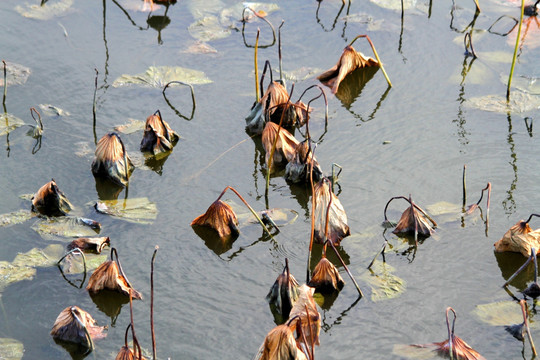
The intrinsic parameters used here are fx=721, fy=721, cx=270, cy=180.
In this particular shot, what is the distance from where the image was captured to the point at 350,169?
446 centimetres

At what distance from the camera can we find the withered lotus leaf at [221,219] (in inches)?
154

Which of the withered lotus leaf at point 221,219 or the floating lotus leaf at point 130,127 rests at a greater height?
the floating lotus leaf at point 130,127

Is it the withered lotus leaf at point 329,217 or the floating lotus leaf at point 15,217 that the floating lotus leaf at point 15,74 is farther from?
the withered lotus leaf at point 329,217

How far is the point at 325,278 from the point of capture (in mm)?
3496

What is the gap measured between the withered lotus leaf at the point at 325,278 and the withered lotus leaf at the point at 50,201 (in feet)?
4.88

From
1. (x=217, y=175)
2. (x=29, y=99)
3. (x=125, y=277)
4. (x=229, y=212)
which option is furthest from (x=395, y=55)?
(x=125, y=277)

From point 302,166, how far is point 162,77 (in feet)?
5.23

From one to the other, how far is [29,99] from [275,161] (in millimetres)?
1909

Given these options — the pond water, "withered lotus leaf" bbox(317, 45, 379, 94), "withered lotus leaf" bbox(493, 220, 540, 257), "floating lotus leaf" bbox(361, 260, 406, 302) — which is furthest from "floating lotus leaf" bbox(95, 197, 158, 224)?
"withered lotus leaf" bbox(493, 220, 540, 257)

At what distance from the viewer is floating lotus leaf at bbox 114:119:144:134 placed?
189 inches

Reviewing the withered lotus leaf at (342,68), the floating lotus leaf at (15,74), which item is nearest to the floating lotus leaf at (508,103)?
the withered lotus leaf at (342,68)

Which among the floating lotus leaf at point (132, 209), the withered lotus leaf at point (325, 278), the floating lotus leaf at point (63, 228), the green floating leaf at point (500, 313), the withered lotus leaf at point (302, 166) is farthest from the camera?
the withered lotus leaf at point (302, 166)

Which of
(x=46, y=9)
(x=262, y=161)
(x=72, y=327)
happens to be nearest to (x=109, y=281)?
(x=72, y=327)

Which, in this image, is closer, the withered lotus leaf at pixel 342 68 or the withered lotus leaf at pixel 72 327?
the withered lotus leaf at pixel 72 327
